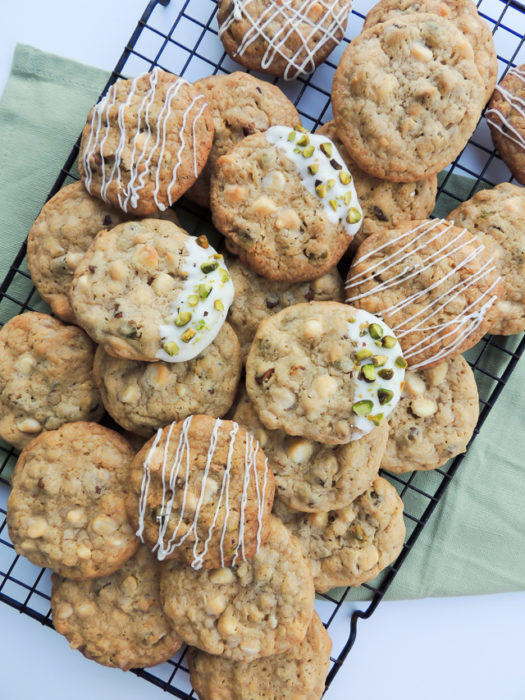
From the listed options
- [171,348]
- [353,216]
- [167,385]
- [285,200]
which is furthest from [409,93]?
[167,385]

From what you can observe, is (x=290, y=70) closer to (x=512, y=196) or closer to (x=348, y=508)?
(x=512, y=196)

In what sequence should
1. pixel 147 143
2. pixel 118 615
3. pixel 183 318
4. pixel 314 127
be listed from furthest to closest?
1. pixel 314 127
2. pixel 118 615
3. pixel 147 143
4. pixel 183 318

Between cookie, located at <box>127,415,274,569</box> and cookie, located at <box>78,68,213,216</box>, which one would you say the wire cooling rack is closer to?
cookie, located at <box>78,68,213,216</box>

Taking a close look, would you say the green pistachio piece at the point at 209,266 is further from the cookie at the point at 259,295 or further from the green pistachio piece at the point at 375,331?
the green pistachio piece at the point at 375,331

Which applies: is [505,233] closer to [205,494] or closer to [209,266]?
[209,266]

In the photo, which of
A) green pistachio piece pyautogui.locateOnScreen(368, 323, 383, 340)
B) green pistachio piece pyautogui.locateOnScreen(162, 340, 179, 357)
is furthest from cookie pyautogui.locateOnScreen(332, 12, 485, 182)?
green pistachio piece pyautogui.locateOnScreen(162, 340, 179, 357)

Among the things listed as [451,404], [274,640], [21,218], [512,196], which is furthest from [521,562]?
[21,218]

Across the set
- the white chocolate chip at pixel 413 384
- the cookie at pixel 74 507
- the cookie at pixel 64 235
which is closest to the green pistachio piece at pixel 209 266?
the cookie at pixel 64 235
